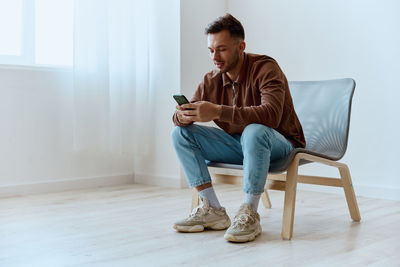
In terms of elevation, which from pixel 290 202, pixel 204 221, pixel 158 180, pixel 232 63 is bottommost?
pixel 158 180

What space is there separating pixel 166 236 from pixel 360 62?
1.74 meters

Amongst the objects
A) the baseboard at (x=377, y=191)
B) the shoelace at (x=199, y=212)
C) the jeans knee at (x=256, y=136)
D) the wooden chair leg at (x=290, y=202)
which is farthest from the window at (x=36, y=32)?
the baseboard at (x=377, y=191)

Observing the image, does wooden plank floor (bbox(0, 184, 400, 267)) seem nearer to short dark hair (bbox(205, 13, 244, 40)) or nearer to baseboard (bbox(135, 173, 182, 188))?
baseboard (bbox(135, 173, 182, 188))

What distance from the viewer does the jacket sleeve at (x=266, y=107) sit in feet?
6.06

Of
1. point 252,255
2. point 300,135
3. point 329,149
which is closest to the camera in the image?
point 252,255

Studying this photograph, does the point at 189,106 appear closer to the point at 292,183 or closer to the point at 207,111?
the point at 207,111

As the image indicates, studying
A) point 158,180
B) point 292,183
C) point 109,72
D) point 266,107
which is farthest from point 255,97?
point 158,180

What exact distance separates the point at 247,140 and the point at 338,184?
0.59m

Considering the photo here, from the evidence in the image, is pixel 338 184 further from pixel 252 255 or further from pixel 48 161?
pixel 48 161

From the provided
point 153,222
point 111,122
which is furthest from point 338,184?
point 111,122

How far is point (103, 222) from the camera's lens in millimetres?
2217

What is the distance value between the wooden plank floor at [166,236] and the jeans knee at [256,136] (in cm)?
36

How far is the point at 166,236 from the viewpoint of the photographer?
6.32ft

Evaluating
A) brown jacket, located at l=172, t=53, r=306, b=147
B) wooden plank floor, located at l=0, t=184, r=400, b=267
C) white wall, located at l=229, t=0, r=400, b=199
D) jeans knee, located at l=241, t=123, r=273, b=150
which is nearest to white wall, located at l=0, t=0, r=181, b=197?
wooden plank floor, located at l=0, t=184, r=400, b=267
